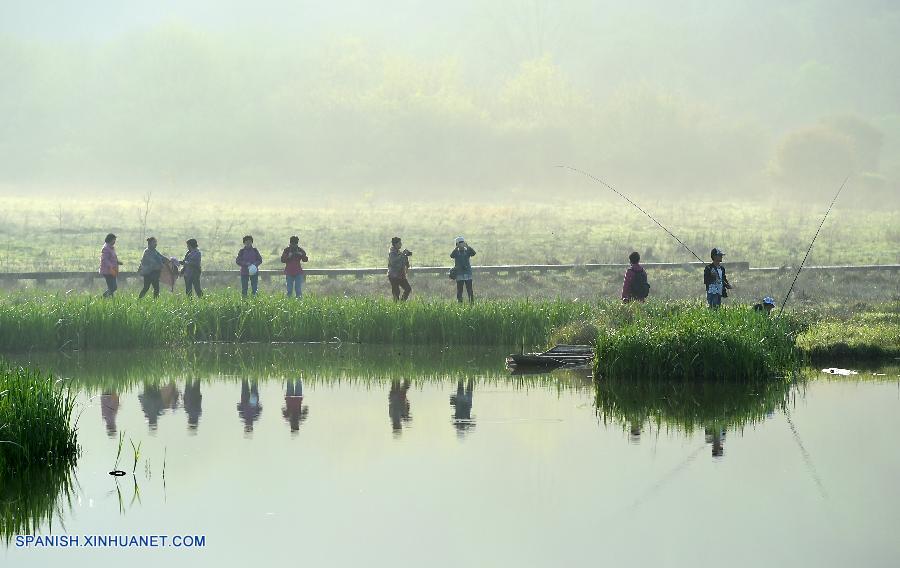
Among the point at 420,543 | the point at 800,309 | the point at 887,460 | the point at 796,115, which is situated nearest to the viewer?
the point at 420,543

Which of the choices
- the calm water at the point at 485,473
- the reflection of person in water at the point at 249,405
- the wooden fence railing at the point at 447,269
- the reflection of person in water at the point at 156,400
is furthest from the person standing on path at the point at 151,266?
the reflection of person in water at the point at 156,400

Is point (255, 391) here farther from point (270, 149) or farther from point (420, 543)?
point (270, 149)

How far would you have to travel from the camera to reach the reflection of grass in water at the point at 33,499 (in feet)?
37.9

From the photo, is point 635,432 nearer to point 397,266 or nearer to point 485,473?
point 485,473

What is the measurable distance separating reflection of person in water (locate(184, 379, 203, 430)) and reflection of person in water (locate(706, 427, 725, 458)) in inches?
227

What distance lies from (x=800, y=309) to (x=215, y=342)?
1231 centimetres

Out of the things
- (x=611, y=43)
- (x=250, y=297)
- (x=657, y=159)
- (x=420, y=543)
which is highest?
(x=611, y=43)

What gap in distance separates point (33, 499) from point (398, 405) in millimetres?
6604

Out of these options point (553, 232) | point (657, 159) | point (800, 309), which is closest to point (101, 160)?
point (657, 159)

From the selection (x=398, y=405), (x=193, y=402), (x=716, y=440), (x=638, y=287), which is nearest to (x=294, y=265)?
(x=638, y=287)

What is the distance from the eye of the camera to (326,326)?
25672 mm

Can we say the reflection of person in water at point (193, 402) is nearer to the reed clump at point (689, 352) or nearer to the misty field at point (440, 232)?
the reed clump at point (689, 352)

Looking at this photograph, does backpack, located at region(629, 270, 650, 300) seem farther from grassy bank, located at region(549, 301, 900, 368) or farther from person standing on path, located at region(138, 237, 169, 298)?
person standing on path, located at region(138, 237, 169, 298)

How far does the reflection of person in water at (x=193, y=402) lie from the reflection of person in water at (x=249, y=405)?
20.9 inches
